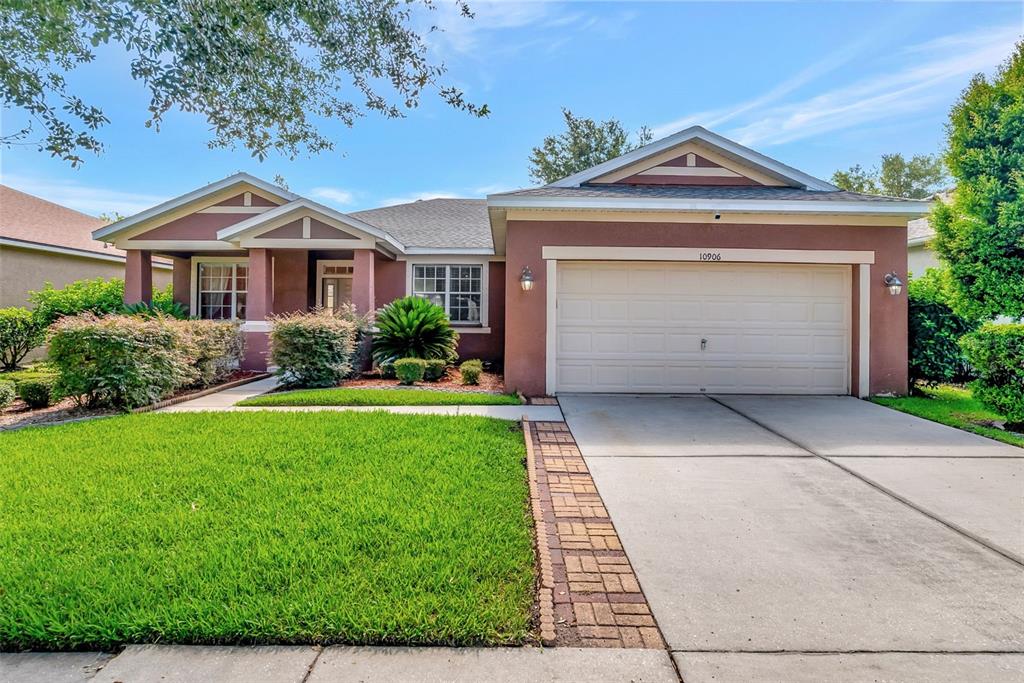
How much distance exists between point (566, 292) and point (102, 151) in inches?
258

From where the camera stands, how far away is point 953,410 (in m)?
8.02

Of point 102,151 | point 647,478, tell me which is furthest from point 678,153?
point 102,151

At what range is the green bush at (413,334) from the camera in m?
11.4

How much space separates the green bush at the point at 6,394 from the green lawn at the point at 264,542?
3.00 meters

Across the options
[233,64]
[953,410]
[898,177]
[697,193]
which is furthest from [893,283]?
[898,177]

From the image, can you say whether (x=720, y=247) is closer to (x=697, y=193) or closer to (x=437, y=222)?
(x=697, y=193)

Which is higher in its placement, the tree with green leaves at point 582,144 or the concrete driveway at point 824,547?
the tree with green leaves at point 582,144

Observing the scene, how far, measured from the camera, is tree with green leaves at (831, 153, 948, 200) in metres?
36.0

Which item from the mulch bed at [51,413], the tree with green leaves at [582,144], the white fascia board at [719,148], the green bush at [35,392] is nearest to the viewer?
the mulch bed at [51,413]

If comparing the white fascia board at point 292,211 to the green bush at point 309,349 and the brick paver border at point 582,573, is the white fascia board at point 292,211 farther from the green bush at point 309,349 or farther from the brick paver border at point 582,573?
the brick paver border at point 582,573

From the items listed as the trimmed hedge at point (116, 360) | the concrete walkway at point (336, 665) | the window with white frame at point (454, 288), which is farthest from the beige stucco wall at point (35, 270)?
the concrete walkway at point (336, 665)

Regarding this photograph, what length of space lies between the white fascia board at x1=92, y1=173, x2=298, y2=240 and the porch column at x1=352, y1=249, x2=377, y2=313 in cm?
343

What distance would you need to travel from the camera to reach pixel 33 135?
3.70 meters

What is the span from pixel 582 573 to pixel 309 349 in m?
8.10
